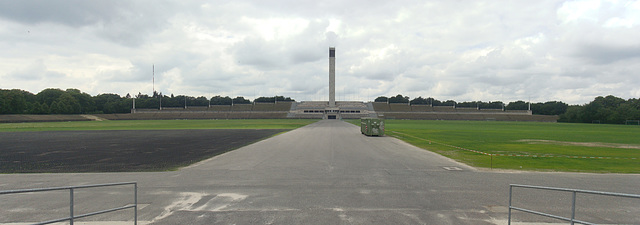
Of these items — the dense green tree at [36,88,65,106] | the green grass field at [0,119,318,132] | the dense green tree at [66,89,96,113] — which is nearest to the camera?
the green grass field at [0,119,318,132]

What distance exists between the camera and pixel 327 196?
381 inches

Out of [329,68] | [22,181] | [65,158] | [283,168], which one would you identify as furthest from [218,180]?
[329,68]

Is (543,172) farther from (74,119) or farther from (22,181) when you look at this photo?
(74,119)

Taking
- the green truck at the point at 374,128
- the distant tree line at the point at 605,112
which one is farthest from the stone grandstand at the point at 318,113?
the green truck at the point at 374,128

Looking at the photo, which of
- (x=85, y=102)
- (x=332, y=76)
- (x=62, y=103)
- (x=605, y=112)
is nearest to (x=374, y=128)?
(x=605, y=112)

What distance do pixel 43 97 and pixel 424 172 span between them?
19268 cm

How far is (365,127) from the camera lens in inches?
1543

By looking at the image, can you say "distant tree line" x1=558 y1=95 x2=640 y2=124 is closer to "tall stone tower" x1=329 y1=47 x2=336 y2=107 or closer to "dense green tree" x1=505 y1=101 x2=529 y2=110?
"dense green tree" x1=505 y1=101 x2=529 y2=110

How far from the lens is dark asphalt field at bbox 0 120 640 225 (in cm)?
780

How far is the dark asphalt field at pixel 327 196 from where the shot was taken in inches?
307

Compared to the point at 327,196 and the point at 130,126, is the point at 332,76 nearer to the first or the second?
the point at 130,126

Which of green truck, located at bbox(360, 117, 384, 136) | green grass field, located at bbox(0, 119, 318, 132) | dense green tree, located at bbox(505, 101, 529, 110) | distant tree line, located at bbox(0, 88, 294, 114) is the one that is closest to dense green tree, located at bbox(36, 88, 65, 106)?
distant tree line, located at bbox(0, 88, 294, 114)

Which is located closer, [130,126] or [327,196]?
[327,196]

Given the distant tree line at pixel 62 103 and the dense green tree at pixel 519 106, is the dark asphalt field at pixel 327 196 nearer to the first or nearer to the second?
the distant tree line at pixel 62 103
